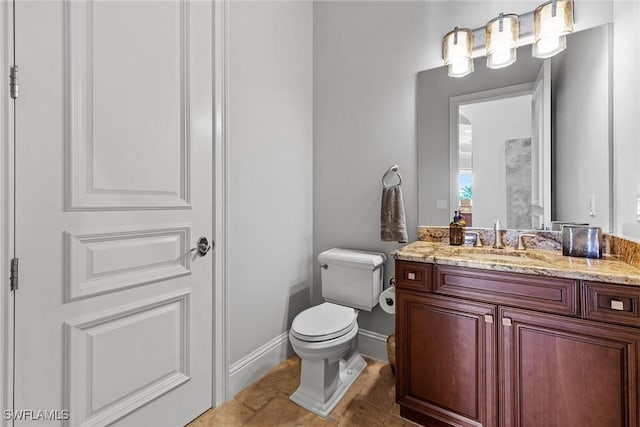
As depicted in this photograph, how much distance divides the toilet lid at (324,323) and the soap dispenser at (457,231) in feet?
2.41

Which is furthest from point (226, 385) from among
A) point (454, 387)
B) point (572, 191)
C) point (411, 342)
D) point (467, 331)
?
point (572, 191)

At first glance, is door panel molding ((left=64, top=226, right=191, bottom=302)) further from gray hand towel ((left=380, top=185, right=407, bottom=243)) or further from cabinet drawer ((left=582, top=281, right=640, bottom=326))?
cabinet drawer ((left=582, top=281, right=640, bottom=326))

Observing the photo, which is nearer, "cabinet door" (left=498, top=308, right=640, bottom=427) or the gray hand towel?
"cabinet door" (left=498, top=308, right=640, bottom=427)

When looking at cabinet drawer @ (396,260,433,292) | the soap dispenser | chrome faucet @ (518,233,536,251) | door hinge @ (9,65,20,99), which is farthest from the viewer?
the soap dispenser

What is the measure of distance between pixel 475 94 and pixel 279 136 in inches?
48.6

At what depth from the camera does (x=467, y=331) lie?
1313mm

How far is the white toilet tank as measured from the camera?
1893 millimetres

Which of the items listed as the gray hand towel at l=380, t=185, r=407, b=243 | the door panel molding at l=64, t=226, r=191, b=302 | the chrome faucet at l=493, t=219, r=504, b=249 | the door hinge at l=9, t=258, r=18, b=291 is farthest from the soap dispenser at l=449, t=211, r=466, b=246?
the door hinge at l=9, t=258, r=18, b=291

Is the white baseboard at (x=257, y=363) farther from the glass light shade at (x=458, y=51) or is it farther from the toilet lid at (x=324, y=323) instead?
the glass light shade at (x=458, y=51)

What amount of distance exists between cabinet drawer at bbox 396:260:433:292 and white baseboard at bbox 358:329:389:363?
79 cm

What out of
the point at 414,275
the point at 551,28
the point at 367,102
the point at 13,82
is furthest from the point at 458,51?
the point at 13,82

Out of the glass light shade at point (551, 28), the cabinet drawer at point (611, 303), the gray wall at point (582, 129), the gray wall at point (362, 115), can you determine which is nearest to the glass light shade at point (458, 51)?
the gray wall at point (362, 115)

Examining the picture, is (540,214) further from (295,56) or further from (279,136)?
(295,56)

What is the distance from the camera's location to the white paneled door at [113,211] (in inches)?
40.1
